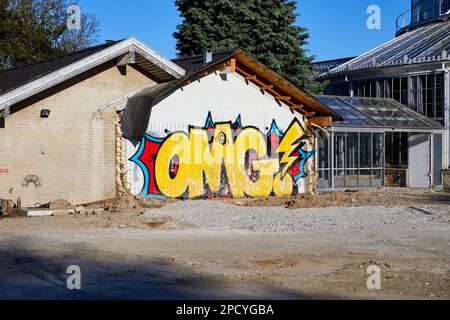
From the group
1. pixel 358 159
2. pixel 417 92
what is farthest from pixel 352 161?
pixel 417 92

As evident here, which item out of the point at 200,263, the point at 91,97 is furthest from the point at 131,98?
the point at 200,263

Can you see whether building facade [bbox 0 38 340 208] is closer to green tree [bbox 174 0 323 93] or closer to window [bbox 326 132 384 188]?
window [bbox 326 132 384 188]

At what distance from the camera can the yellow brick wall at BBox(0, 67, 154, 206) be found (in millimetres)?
22344

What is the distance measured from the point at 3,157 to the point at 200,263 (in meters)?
11.4

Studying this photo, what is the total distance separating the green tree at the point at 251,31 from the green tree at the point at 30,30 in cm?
900

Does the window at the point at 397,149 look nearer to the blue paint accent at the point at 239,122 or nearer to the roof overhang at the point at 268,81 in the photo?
the roof overhang at the point at 268,81

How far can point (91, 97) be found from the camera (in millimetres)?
23781

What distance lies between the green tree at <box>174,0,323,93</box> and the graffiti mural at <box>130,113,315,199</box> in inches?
434

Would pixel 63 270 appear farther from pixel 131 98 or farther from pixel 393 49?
pixel 393 49

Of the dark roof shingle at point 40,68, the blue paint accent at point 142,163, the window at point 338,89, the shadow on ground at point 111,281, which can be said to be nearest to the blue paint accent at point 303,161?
the blue paint accent at point 142,163

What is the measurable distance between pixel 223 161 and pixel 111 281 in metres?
15.8

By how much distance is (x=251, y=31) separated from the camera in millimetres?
39438

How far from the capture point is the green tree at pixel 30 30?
42625 mm

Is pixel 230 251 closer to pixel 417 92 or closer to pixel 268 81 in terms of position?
pixel 268 81
